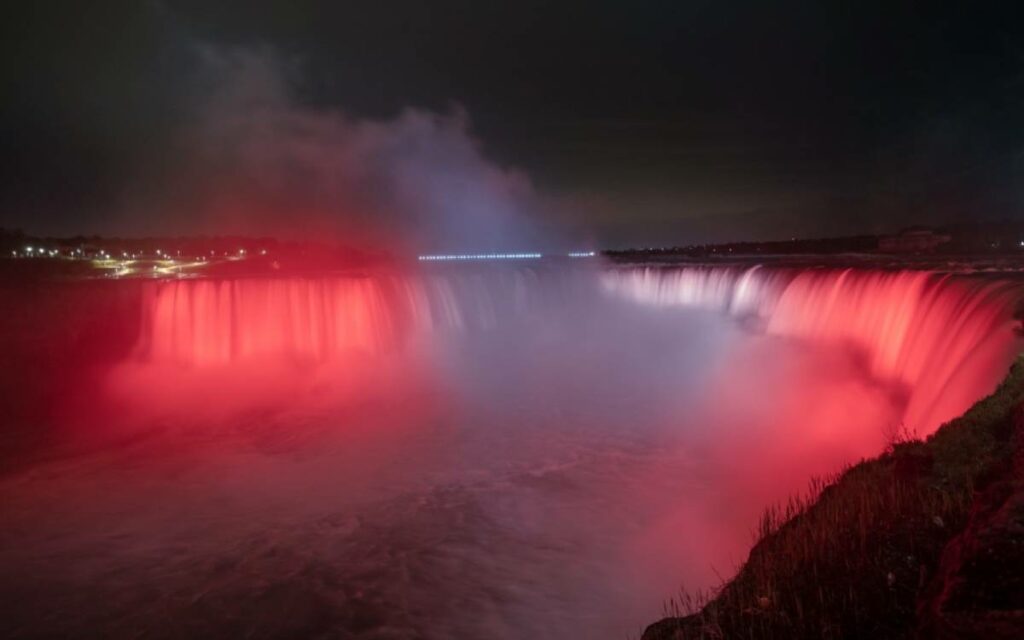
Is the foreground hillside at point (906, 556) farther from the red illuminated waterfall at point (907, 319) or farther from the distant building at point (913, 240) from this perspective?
the distant building at point (913, 240)

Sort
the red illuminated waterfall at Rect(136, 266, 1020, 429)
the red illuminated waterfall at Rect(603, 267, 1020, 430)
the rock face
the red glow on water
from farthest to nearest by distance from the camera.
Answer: the red glow on water
the red illuminated waterfall at Rect(136, 266, 1020, 429)
the red illuminated waterfall at Rect(603, 267, 1020, 430)
the rock face

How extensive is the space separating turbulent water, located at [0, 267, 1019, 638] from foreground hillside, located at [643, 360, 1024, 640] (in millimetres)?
2993

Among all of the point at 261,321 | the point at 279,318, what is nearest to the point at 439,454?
the point at 279,318

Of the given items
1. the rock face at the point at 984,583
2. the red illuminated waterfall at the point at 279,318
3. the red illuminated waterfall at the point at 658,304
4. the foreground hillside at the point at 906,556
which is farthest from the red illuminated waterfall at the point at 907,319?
the red illuminated waterfall at the point at 279,318

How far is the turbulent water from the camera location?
28.8ft

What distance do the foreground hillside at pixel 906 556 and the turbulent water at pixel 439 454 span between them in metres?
2.99

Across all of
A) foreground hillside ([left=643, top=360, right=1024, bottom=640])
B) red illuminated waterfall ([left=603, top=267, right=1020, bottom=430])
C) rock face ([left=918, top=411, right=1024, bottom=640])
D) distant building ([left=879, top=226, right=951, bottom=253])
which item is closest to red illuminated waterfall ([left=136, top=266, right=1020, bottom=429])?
red illuminated waterfall ([left=603, top=267, right=1020, bottom=430])

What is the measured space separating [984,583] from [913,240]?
46.6m

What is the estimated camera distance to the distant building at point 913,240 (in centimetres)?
3903

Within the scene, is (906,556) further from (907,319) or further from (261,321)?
(261,321)

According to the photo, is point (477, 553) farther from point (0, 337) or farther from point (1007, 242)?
point (1007, 242)

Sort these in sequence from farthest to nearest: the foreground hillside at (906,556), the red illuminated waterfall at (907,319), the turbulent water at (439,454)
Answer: the red illuminated waterfall at (907,319) < the turbulent water at (439,454) < the foreground hillside at (906,556)

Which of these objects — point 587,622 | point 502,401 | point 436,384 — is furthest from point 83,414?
point 587,622

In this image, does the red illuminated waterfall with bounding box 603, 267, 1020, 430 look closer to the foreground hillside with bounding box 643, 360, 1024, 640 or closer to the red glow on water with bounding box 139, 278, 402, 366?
the foreground hillside with bounding box 643, 360, 1024, 640
